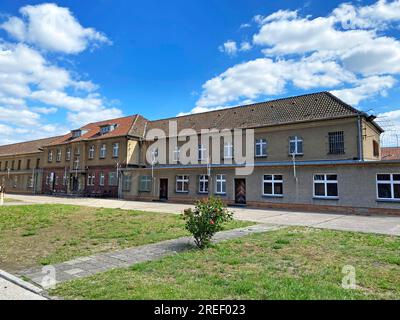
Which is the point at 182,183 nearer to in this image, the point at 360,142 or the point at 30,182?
the point at 360,142

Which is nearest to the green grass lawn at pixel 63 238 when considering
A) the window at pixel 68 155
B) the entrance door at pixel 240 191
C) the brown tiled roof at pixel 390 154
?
the entrance door at pixel 240 191

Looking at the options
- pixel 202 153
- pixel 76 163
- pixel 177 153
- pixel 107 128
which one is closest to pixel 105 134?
pixel 107 128

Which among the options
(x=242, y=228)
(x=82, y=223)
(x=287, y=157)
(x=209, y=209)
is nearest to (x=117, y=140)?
(x=287, y=157)

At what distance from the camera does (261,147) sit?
23.5 metres

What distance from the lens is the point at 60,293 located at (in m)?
4.47

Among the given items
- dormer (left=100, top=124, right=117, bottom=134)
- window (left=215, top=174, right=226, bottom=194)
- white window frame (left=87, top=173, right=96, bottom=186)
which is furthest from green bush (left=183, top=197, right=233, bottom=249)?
dormer (left=100, top=124, right=117, bottom=134)

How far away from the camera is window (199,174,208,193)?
25.3 metres

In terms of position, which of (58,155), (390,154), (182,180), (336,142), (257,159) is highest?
(58,155)

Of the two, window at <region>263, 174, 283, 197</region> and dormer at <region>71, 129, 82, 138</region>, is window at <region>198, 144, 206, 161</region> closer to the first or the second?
window at <region>263, 174, 283, 197</region>

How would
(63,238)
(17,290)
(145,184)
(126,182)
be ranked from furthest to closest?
(126,182) → (145,184) → (63,238) → (17,290)

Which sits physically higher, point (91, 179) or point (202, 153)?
point (202, 153)

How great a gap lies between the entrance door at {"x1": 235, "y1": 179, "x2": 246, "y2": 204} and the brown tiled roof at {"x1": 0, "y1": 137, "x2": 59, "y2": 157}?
3719 cm

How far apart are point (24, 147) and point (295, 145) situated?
Answer: 5139 centimetres

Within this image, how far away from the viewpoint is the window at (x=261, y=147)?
23.2m
